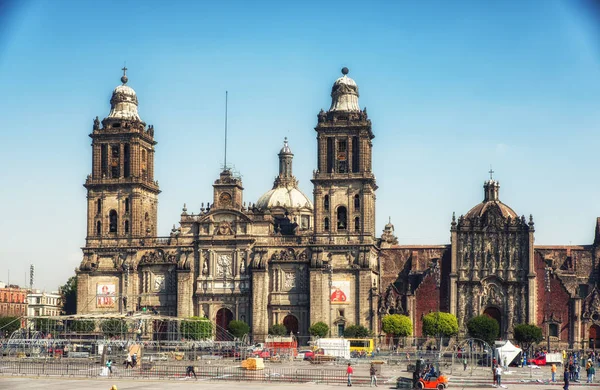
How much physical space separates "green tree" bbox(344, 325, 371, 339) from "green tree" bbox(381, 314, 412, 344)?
1886 mm

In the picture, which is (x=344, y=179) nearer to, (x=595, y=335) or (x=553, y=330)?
(x=553, y=330)

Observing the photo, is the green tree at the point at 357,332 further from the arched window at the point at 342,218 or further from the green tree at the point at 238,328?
the arched window at the point at 342,218

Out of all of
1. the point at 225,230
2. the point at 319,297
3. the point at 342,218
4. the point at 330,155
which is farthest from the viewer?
the point at 225,230

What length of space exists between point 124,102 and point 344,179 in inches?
1051

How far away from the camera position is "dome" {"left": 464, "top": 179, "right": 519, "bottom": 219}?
120m

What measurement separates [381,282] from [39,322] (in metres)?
36.4

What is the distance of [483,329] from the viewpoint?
108688 mm

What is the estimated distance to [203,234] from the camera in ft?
395

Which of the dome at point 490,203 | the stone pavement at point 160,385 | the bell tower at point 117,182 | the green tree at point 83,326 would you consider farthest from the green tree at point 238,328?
the stone pavement at point 160,385

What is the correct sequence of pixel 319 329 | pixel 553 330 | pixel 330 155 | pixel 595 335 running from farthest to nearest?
pixel 330 155
pixel 553 330
pixel 595 335
pixel 319 329

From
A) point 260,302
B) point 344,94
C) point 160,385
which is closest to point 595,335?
A: point 260,302

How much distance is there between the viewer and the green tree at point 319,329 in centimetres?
11206

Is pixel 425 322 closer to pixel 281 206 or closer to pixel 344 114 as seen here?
pixel 344 114

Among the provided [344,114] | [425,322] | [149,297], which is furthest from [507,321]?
[149,297]
